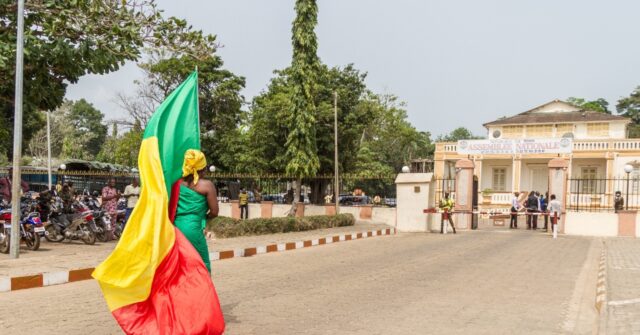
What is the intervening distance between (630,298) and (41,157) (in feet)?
166

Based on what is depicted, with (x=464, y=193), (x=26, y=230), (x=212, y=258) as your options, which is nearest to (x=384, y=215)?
(x=464, y=193)

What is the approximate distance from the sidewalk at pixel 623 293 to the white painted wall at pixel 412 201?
28.5ft

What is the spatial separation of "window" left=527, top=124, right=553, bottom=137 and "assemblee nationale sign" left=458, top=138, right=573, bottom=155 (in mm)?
18427

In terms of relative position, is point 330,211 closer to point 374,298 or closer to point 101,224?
point 101,224

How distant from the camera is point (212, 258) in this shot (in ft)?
41.8

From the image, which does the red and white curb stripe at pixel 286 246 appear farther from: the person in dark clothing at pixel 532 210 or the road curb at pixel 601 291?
the person in dark clothing at pixel 532 210

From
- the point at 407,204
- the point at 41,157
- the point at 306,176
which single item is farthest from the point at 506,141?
the point at 41,157

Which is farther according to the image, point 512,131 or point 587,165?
point 512,131

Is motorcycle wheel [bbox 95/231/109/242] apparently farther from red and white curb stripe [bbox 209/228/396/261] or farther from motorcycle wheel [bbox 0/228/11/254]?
red and white curb stripe [bbox 209/228/396/261]

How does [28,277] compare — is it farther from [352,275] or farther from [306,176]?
[306,176]

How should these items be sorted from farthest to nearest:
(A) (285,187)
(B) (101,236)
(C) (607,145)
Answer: (C) (607,145) < (A) (285,187) < (B) (101,236)

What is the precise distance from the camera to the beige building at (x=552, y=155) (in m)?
39.0

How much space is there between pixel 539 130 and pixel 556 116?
7.28 ft

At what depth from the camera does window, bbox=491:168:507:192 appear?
44947 mm
